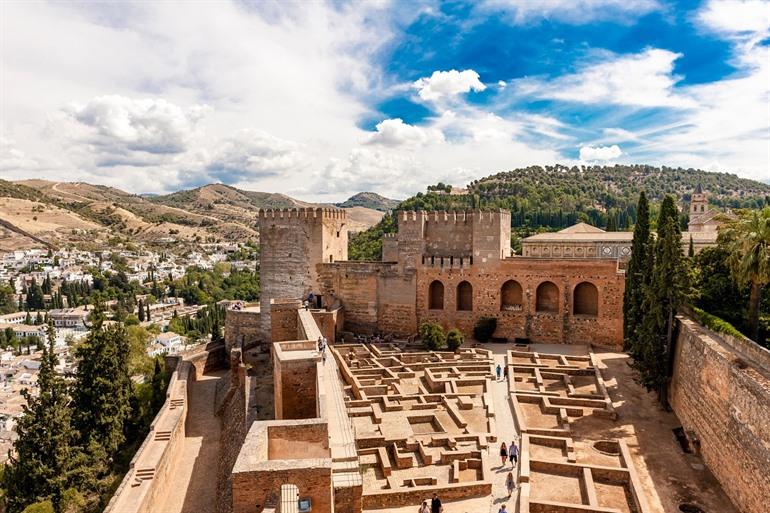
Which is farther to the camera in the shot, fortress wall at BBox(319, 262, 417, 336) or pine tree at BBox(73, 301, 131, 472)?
fortress wall at BBox(319, 262, 417, 336)

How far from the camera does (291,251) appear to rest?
87.0 feet

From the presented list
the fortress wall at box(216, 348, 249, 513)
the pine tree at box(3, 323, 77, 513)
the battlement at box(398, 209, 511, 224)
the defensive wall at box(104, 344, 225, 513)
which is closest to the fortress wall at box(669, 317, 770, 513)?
the battlement at box(398, 209, 511, 224)

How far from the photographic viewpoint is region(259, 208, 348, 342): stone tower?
26266mm

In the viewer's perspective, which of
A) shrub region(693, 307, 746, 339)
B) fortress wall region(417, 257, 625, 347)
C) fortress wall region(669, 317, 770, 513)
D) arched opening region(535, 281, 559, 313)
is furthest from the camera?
arched opening region(535, 281, 559, 313)

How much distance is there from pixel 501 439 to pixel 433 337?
884cm

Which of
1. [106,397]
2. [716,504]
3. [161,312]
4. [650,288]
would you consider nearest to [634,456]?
[716,504]

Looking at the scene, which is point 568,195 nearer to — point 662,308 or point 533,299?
point 533,299

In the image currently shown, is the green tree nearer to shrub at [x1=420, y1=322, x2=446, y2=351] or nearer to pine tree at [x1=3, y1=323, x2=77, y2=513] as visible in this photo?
pine tree at [x1=3, y1=323, x2=77, y2=513]

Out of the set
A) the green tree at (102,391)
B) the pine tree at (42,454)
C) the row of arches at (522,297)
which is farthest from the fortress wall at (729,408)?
the green tree at (102,391)

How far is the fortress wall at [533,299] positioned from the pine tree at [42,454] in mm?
14936

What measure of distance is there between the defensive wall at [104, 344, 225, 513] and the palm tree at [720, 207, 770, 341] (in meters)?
→ 17.8

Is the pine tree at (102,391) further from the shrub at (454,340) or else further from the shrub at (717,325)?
the shrub at (717,325)

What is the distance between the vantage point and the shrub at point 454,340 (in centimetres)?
2305

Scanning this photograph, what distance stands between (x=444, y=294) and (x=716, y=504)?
1477 centimetres
